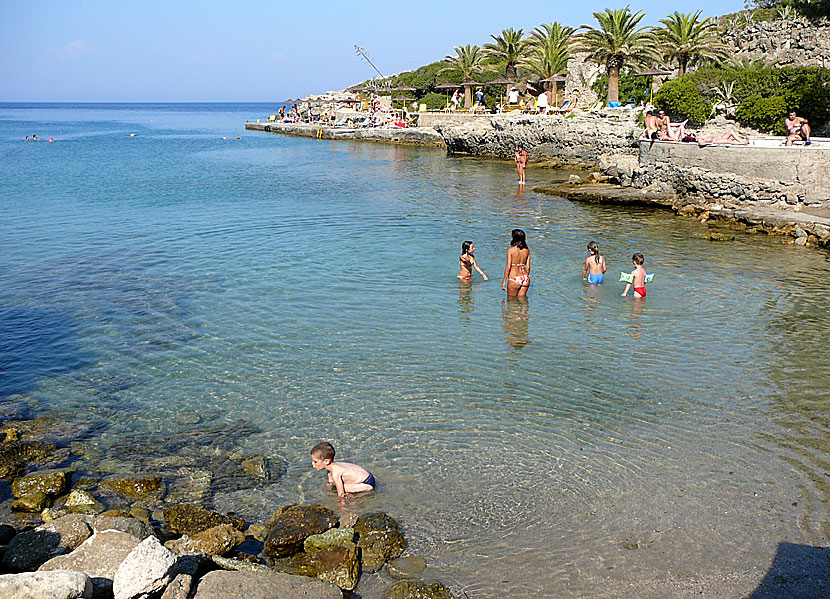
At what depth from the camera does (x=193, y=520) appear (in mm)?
6984

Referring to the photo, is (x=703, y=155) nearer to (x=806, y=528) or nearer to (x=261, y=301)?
(x=261, y=301)

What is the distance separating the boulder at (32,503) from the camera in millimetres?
7270

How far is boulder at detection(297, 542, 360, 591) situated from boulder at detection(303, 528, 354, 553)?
0.06 m

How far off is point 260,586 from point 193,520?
187 cm

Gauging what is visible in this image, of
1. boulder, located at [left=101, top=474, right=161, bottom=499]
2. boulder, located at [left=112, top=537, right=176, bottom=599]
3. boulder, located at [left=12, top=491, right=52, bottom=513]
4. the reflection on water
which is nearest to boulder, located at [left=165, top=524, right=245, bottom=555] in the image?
boulder, located at [left=112, top=537, right=176, bottom=599]

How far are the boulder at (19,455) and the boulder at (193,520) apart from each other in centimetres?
233

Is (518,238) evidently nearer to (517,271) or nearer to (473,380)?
(517,271)

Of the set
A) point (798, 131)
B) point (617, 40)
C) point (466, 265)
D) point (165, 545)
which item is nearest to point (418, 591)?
point (165, 545)

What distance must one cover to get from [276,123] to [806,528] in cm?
8112

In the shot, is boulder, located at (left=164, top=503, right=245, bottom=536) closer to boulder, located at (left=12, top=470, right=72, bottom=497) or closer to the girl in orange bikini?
boulder, located at (left=12, top=470, right=72, bottom=497)

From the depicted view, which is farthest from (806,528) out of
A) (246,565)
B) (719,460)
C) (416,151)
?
(416,151)

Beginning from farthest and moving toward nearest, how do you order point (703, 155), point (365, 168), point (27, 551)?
point (365, 168), point (703, 155), point (27, 551)

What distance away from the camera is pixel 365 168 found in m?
41.3

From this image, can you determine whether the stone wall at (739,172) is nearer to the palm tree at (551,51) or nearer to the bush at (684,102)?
the bush at (684,102)
